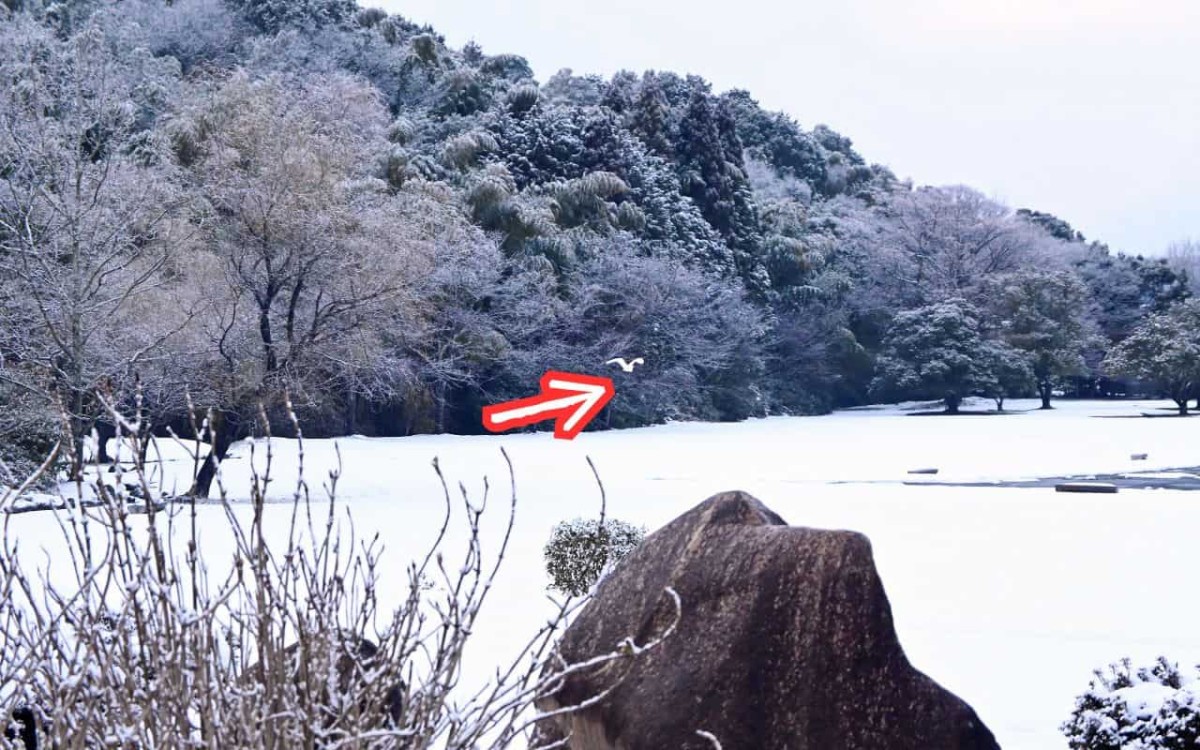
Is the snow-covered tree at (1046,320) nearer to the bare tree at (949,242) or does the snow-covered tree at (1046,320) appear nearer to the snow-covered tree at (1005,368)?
the snow-covered tree at (1005,368)

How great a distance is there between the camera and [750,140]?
2085 inches

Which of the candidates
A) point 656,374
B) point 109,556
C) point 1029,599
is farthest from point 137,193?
point 656,374

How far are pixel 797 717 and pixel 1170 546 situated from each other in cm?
837

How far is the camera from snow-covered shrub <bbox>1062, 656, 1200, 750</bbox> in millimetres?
4035

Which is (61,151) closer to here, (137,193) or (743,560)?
(137,193)

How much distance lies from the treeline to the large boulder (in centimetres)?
204

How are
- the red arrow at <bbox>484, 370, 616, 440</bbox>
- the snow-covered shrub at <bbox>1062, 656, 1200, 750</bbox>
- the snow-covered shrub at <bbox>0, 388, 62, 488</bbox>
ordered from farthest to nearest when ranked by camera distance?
the red arrow at <bbox>484, 370, 616, 440</bbox> < the snow-covered shrub at <bbox>0, 388, 62, 488</bbox> < the snow-covered shrub at <bbox>1062, 656, 1200, 750</bbox>

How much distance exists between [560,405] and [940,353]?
18.0 meters

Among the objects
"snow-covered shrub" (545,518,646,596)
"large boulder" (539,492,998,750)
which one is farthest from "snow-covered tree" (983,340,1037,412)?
"large boulder" (539,492,998,750)

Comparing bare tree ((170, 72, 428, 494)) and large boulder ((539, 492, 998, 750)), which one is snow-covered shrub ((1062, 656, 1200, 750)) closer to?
large boulder ((539, 492, 998, 750))

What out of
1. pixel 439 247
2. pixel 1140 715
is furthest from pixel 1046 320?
pixel 1140 715

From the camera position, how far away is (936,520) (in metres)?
13.3

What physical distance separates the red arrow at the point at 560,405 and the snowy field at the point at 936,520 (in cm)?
62

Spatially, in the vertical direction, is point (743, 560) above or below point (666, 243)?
below
